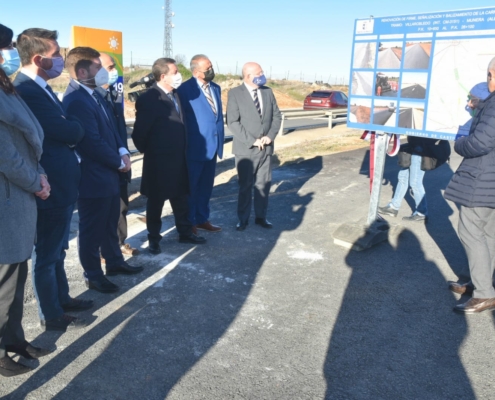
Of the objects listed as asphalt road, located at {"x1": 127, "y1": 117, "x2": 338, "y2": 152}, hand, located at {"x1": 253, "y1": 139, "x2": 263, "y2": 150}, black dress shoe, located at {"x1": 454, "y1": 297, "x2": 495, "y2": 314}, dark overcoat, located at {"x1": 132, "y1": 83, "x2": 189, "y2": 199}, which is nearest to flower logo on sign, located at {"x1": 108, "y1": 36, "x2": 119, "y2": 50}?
dark overcoat, located at {"x1": 132, "y1": 83, "x2": 189, "y2": 199}

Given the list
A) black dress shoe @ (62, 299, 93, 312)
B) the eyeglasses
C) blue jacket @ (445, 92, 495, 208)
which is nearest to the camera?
blue jacket @ (445, 92, 495, 208)

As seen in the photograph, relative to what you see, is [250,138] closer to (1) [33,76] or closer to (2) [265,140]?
(2) [265,140]

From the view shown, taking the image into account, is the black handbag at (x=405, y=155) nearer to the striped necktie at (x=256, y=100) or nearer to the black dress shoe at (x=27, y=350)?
the striped necktie at (x=256, y=100)

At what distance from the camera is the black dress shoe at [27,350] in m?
2.99

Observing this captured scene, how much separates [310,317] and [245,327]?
56 centimetres

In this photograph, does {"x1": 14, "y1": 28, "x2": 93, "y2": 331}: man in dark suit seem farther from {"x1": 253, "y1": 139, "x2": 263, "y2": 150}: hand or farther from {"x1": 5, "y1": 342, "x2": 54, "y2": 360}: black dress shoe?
{"x1": 253, "y1": 139, "x2": 263, "y2": 150}: hand

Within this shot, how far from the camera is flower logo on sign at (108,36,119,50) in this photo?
7564mm

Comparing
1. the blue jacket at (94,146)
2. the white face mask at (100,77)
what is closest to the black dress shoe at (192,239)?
the blue jacket at (94,146)

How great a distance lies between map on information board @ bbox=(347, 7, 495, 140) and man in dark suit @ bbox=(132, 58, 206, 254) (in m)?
2.04

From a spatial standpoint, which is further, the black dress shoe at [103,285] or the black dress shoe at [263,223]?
the black dress shoe at [263,223]

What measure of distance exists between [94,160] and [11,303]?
→ 1416mm

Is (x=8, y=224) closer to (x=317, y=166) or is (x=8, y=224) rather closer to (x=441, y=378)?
(x=441, y=378)

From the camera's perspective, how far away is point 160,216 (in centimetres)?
500

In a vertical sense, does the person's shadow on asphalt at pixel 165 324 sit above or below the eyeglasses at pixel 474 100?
below
